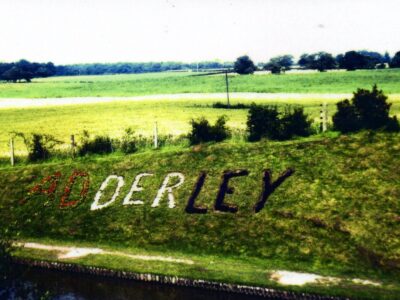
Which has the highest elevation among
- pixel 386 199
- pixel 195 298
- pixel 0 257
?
pixel 0 257

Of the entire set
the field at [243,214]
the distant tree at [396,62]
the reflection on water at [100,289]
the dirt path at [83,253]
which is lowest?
the reflection on water at [100,289]

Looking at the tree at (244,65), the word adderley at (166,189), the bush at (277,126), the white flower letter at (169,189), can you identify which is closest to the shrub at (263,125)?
the bush at (277,126)

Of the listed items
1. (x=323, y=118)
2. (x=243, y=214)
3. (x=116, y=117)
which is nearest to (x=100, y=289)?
(x=243, y=214)

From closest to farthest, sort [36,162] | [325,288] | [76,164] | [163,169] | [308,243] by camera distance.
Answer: [325,288] → [308,243] → [163,169] → [76,164] → [36,162]

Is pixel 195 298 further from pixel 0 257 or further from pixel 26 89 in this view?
pixel 26 89

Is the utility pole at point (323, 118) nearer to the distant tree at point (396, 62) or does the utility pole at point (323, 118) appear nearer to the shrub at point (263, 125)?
the shrub at point (263, 125)

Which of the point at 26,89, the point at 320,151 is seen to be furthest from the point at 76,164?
the point at 26,89

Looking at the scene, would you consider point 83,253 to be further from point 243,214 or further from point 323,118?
point 323,118

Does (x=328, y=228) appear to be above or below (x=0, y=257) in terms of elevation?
below
